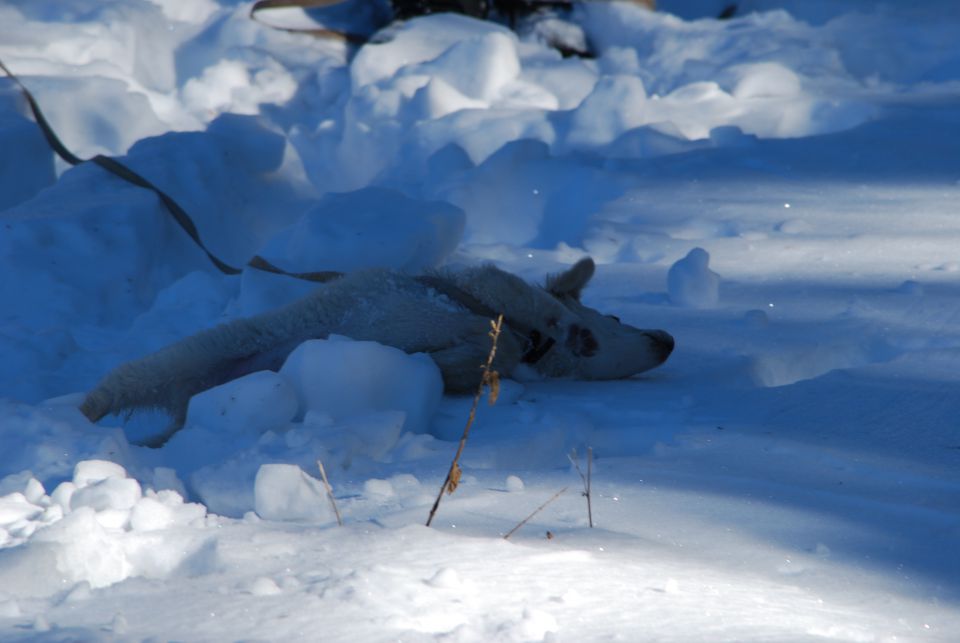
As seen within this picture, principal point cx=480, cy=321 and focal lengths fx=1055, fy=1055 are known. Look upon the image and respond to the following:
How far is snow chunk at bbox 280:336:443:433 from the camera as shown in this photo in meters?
2.62

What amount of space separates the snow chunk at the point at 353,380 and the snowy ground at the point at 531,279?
0.04 feet

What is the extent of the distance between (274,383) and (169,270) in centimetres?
245

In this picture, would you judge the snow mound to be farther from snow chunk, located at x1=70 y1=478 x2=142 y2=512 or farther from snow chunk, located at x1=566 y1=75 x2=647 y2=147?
snow chunk, located at x1=566 y1=75 x2=647 y2=147

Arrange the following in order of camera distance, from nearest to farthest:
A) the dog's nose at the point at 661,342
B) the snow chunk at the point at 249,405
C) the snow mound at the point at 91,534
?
1. the snow mound at the point at 91,534
2. the snow chunk at the point at 249,405
3. the dog's nose at the point at 661,342

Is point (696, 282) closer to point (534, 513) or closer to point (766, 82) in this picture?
point (534, 513)

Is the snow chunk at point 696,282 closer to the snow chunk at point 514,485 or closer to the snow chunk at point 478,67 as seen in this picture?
the snow chunk at point 514,485

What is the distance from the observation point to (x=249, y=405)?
2.46 metres

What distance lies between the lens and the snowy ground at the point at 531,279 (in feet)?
4.99

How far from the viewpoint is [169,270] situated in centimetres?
473

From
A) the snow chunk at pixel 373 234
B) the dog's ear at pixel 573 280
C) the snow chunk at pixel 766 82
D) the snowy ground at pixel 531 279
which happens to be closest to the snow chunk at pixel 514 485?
the snowy ground at pixel 531 279

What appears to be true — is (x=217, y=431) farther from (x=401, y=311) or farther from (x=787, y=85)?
(x=787, y=85)

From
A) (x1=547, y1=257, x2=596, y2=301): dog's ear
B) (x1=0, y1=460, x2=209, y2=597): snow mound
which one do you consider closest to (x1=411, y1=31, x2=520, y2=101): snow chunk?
(x1=547, y1=257, x2=596, y2=301): dog's ear

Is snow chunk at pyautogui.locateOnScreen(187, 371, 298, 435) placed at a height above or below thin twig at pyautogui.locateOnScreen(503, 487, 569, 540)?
below

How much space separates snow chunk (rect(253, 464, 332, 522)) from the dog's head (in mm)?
1518
